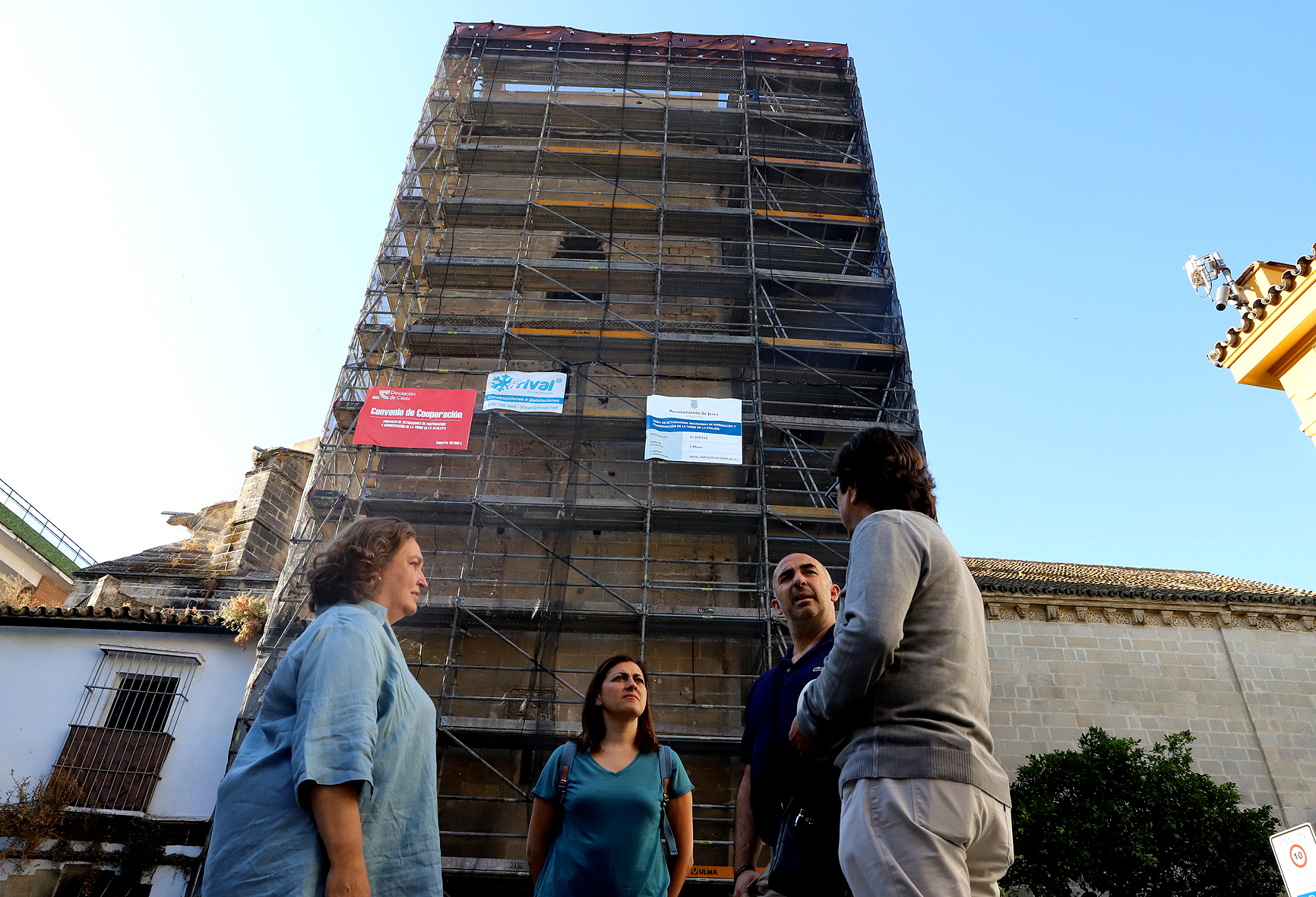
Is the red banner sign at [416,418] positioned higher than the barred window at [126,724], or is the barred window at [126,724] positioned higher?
the red banner sign at [416,418]

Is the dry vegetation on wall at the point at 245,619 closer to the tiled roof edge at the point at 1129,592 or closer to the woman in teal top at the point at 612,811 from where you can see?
the woman in teal top at the point at 612,811

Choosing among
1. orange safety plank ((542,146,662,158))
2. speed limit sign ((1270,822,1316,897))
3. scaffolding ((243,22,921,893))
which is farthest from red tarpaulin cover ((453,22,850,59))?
speed limit sign ((1270,822,1316,897))

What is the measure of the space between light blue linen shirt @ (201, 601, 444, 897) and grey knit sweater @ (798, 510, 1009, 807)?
98cm

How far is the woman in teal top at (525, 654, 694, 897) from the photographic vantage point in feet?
10.4

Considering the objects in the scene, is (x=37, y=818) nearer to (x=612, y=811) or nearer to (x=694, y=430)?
(x=694, y=430)

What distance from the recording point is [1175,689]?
13938 millimetres

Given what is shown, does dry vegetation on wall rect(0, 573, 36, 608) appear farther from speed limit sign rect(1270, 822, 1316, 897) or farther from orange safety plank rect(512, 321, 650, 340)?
speed limit sign rect(1270, 822, 1316, 897)

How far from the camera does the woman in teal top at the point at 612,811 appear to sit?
3.18 m

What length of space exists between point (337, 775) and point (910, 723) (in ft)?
4.18

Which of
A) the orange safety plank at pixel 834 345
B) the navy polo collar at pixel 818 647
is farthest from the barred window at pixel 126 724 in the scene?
the navy polo collar at pixel 818 647

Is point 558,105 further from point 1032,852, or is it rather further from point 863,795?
point 863,795

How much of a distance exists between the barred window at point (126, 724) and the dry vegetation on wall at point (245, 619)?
0.64 meters

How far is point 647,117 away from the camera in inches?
734

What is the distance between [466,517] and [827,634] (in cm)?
1077
